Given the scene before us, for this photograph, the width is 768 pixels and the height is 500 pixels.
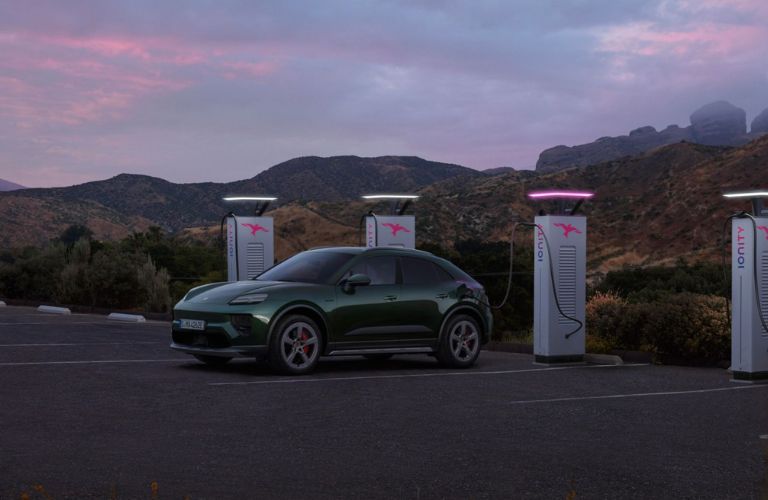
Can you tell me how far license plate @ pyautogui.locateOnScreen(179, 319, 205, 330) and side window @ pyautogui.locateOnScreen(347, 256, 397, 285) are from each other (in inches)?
85.0

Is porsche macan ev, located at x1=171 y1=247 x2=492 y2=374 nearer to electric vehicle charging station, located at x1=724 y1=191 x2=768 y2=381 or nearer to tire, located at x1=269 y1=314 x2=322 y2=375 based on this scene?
tire, located at x1=269 y1=314 x2=322 y2=375

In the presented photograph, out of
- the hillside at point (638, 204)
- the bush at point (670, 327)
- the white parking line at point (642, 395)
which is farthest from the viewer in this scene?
the hillside at point (638, 204)

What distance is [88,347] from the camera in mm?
15422

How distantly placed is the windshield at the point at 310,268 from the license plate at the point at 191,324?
1386 millimetres

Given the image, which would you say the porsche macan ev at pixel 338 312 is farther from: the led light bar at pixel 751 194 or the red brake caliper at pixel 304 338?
the led light bar at pixel 751 194

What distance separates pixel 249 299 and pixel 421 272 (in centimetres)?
279

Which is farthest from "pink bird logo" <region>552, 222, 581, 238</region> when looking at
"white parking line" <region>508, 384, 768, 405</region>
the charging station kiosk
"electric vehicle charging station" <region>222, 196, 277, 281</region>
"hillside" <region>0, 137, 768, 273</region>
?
"hillside" <region>0, 137, 768, 273</region>

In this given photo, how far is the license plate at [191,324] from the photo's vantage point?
12.4m

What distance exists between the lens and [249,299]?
40.5 feet

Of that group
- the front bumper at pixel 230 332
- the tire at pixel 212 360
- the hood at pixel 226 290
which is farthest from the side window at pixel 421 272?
the tire at pixel 212 360

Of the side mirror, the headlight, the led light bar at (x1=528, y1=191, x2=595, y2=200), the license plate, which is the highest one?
the led light bar at (x1=528, y1=191, x2=595, y2=200)

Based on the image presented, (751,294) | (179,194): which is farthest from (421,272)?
(179,194)

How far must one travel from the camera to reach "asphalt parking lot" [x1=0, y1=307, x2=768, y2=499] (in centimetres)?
637

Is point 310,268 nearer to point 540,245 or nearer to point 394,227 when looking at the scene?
point 540,245
